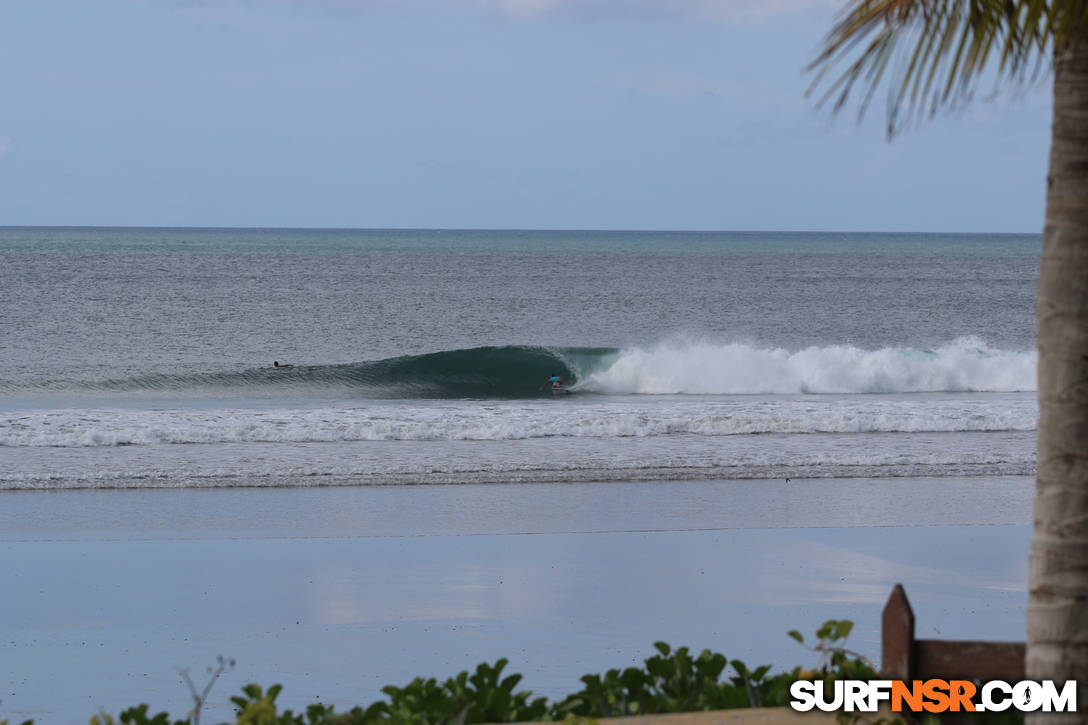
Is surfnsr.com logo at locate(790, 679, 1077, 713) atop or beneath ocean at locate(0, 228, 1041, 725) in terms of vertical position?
atop

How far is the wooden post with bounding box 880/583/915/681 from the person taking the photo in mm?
3559

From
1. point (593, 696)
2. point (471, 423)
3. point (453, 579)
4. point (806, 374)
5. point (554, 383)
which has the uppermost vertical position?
point (806, 374)

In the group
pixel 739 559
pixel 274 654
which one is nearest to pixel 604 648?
pixel 274 654

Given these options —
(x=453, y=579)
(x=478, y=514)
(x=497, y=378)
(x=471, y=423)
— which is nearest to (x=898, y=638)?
(x=453, y=579)

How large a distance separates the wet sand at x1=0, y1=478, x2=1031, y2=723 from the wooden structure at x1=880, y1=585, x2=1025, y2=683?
276 centimetres

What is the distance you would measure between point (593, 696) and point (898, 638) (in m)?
1.25

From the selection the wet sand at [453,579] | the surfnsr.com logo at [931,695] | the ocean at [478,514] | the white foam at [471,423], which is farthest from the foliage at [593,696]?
the white foam at [471,423]

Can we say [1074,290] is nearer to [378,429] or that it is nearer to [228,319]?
[378,429]

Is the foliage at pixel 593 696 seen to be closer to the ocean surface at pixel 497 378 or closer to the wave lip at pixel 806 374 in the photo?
the ocean surface at pixel 497 378

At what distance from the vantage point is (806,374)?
93.0 ft

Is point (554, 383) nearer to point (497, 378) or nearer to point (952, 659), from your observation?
point (497, 378)

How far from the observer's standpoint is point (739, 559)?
9.16 metres

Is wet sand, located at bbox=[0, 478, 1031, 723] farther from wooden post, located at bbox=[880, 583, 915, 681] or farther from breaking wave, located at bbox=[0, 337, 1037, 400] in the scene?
breaking wave, located at bbox=[0, 337, 1037, 400]

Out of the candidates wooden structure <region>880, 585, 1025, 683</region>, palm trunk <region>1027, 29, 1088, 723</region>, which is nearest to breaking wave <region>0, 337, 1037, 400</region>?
wooden structure <region>880, 585, 1025, 683</region>
